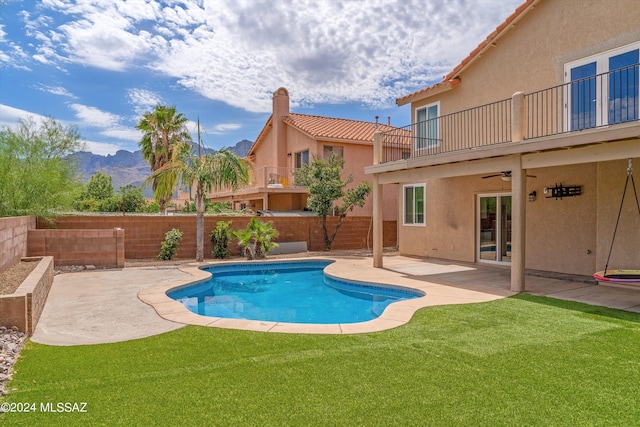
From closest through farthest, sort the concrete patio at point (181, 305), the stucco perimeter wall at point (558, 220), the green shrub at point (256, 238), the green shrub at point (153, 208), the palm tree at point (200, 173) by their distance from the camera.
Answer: the concrete patio at point (181, 305) < the stucco perimeter wall at point (558, 220) < the palm tree at point (200, 173) < the green shrub at point (256, 238) < the green shrub at point (153, 208)

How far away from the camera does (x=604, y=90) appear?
10.2 metres

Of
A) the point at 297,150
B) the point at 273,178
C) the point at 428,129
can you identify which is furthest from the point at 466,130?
the point at 273,178

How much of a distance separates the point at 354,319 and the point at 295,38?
12.3m

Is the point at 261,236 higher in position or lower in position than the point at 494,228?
lower

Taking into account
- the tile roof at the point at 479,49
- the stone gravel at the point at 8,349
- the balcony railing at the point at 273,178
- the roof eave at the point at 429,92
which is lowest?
the stone gravel at the point at 8,349

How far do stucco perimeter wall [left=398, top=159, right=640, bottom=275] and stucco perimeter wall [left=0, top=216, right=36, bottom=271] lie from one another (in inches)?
542

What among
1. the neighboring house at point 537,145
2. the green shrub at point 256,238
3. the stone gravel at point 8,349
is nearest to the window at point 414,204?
the neighboring house at point 537,145

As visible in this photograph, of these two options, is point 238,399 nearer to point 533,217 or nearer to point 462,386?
point 462,386

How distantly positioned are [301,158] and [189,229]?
1071 centimetres

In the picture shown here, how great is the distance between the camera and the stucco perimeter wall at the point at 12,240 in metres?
8.83

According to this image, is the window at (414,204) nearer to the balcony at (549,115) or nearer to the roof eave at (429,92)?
the balcony at (549,115)

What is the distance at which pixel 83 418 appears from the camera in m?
3.77

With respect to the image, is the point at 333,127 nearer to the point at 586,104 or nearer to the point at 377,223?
the point at 377,223

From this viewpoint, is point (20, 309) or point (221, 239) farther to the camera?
point (221, 239)
